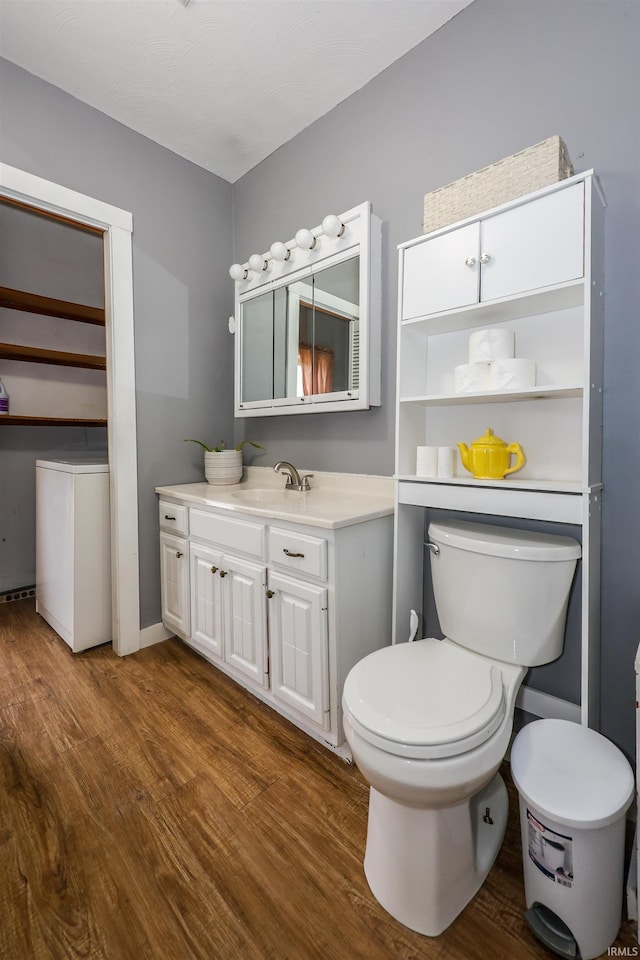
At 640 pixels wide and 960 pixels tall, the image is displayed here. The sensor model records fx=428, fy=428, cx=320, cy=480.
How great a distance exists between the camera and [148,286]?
2174 mm

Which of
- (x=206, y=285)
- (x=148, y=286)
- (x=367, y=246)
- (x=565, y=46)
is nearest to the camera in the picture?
(x=565, y=46)

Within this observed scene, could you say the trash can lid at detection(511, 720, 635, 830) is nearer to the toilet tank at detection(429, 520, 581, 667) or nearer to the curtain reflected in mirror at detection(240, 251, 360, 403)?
the toilet tank at detection(429, 520, 581, 667)

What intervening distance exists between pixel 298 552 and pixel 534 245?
3.80 feet

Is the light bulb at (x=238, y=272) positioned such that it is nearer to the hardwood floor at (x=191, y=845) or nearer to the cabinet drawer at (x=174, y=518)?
the cabinet drawer at (x=174, y=518)

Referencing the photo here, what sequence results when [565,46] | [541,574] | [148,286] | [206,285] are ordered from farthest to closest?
[206,285], [148,286], [565,46], [541,574]

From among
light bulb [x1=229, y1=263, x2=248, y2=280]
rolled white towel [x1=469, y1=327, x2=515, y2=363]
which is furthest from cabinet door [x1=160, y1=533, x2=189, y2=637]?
rolled white towel [x1=469, y1=327, x2=515, y2=363]

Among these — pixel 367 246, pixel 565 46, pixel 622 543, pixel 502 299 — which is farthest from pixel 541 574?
pixel 565 46

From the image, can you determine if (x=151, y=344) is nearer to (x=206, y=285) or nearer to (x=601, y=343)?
(x=206, y=285)

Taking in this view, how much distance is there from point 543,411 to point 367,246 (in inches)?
38.8

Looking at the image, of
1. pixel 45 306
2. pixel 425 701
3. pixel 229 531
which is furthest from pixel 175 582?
pixel 45 306

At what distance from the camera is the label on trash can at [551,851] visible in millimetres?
900

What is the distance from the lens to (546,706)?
1.44 m

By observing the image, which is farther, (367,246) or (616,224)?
(367,246)

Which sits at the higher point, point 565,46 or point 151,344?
point 565,46
